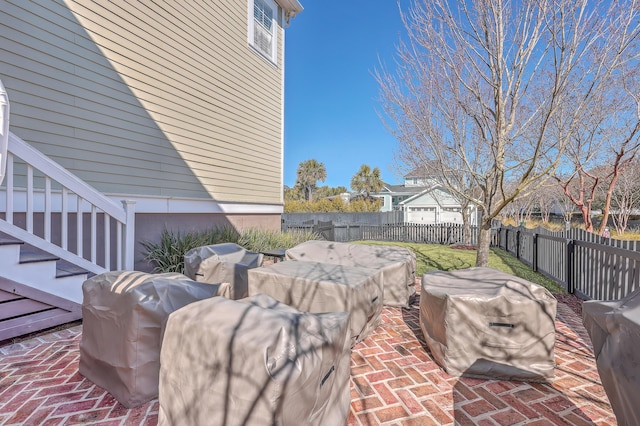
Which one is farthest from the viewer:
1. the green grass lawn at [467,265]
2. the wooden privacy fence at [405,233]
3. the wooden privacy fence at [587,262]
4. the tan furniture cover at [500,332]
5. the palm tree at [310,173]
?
the palm tree at [310,173]

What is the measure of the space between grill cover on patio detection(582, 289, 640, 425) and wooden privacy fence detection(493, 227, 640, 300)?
3191 millimetres

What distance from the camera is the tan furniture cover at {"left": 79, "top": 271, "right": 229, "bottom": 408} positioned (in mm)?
2143

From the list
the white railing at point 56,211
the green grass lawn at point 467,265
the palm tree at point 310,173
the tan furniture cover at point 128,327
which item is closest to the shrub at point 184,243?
the white railing at point 56,211

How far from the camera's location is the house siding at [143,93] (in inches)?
166

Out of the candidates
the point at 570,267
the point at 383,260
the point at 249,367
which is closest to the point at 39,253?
the point at 249,367

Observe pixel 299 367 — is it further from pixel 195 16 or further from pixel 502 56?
pixel 195 16

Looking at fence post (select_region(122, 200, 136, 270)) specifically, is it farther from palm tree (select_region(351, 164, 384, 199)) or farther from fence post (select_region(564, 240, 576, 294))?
palm tree (select_region(351, 164, 384, 199))

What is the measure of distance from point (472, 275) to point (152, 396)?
3.15m

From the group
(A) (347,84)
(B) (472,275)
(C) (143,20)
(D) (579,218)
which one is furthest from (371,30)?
(D) (579,218)

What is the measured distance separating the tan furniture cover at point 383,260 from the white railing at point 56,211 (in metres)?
2.51

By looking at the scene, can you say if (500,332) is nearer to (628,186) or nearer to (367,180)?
(628,186)

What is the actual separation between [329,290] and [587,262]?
4699 mm

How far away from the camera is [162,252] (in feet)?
17.9

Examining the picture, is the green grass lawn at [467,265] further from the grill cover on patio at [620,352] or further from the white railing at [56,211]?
the white railing at [56,211]
